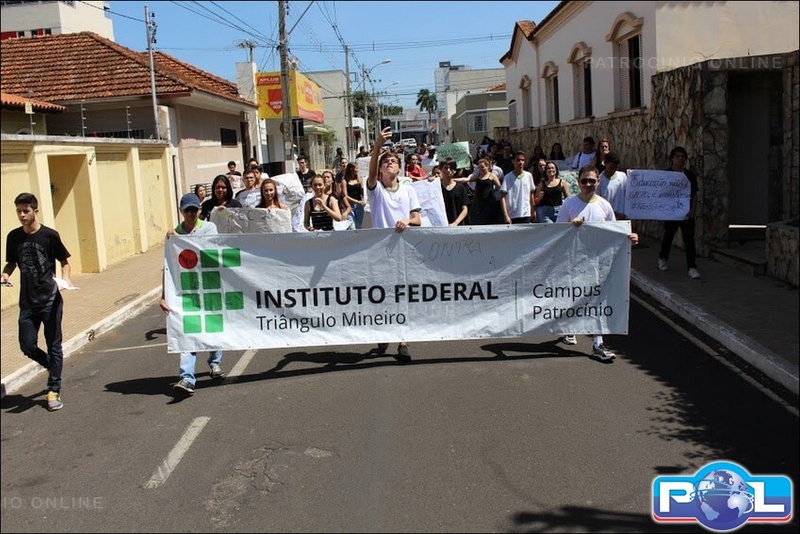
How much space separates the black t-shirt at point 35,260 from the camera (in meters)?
6.09

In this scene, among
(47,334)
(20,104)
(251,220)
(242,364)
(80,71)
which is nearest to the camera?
(47,334)

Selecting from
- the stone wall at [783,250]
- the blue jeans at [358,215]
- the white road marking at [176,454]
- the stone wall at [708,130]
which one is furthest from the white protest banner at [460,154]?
the white road marking at [176,454]

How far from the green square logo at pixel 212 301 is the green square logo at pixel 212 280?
0.07 m

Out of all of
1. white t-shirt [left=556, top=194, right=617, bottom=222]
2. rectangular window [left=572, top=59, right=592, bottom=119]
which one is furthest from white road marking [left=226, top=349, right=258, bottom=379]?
rectangular window [left=572, top=59, right=592, bottom=119]

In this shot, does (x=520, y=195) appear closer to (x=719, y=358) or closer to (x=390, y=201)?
(x=390, y=201)

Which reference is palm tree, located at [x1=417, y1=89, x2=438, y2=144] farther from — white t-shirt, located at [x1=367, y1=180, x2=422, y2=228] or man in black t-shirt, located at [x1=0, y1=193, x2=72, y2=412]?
man in black t-shirt, located at [x1=0, y1=193, x2=72, y2=412]

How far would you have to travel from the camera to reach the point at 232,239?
22.6ft

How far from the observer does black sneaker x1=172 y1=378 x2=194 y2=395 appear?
6500 mm

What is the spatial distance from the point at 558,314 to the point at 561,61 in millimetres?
17764

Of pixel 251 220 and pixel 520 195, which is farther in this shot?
pixel 520 195

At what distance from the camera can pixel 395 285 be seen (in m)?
7.08

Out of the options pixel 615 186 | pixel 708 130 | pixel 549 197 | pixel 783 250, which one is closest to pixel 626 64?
pixel 708 130

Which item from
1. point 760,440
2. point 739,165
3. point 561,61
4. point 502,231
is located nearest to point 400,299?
point 502,231

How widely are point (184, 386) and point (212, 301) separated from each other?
0.81m
